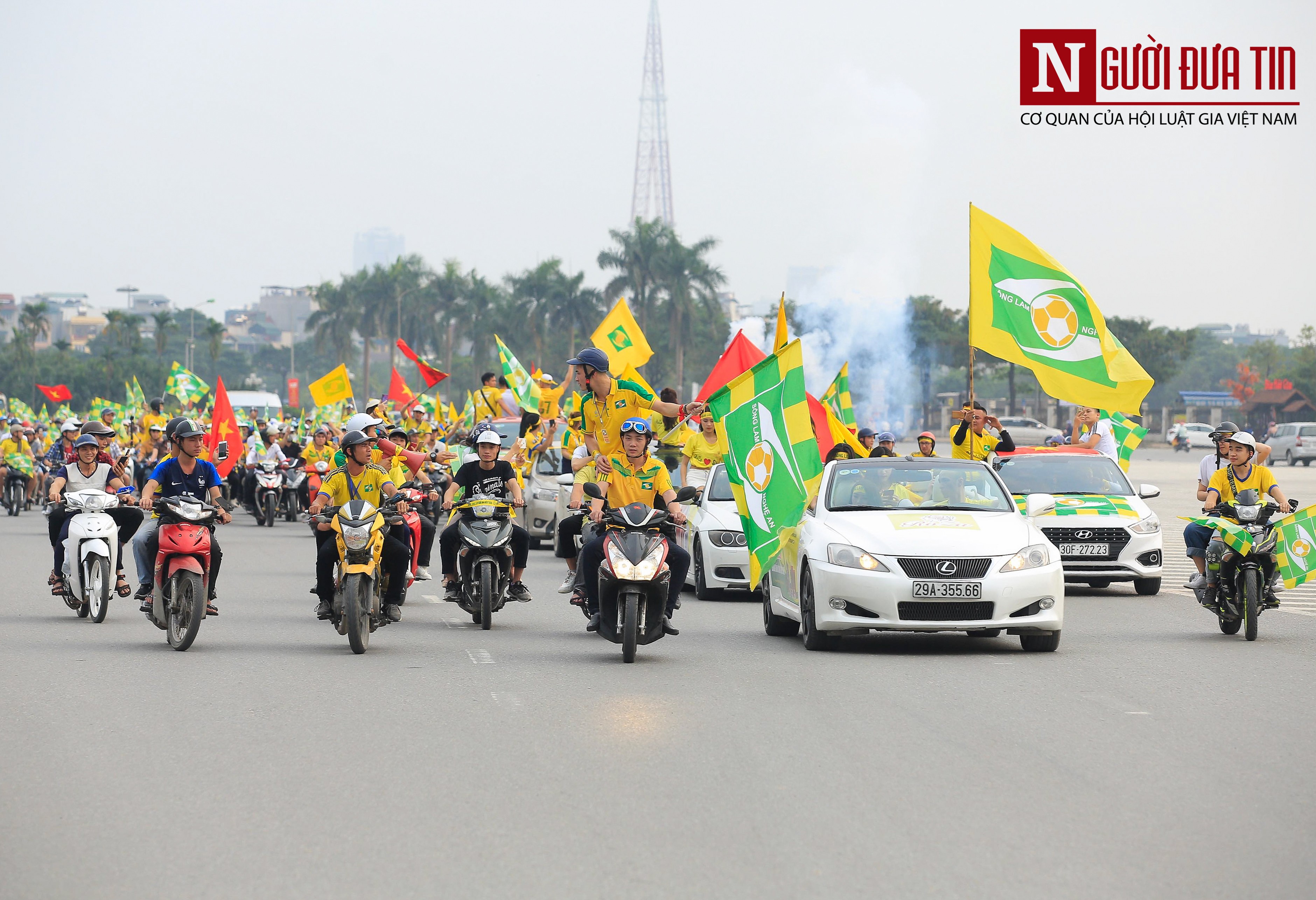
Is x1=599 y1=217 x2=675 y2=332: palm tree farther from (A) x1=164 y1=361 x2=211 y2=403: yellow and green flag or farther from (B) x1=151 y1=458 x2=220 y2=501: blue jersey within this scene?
(B) x1=151 y1=458 x2=220 y2=501: blue jersey

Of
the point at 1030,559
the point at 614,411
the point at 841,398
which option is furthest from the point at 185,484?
the point at 841,398

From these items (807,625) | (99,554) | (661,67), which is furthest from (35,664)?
(661,67)

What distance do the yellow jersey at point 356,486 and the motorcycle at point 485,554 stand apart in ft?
2.75

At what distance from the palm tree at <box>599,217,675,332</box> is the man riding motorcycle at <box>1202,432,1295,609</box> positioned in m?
73.9

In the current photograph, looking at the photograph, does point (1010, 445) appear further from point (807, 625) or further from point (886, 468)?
point (807, 625)

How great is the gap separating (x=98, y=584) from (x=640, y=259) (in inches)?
2936

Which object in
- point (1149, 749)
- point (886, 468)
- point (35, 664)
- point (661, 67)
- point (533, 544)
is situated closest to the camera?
point (1149, 749)

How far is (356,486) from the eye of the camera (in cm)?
1255

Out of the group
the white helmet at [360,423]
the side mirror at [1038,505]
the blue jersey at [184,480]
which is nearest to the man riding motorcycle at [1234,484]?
the side mirror at [1038,505]

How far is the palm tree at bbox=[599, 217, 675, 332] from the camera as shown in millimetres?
87375

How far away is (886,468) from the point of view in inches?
510

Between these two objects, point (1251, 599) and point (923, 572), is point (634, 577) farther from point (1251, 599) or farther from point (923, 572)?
point (1251, 599)

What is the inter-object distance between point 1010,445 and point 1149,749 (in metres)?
11.8

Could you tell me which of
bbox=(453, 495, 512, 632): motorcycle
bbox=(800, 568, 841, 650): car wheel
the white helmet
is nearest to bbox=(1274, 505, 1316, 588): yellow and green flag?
bbox=(800, 568, 841, 650): car wheel
